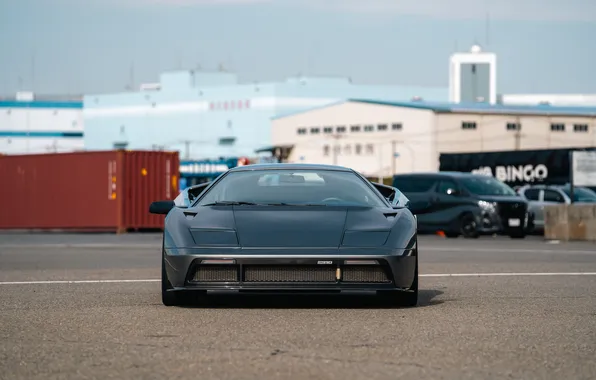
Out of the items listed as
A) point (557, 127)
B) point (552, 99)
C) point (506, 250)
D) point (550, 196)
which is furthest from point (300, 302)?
point (552, 99)

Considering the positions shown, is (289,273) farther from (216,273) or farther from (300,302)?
(300,302)

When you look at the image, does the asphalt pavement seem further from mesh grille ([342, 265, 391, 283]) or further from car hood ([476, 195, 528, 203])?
car hood ([476, 195, 528, 203])

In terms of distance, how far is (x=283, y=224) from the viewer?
9273 mm

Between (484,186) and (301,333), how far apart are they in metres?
24.3

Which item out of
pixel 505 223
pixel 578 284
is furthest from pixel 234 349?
pixel 505 223

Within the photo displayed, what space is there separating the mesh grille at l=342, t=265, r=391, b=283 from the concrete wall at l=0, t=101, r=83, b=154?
128 m

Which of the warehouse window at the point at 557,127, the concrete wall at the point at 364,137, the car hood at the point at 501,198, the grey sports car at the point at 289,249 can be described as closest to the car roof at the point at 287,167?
the grey sports car at the point at 289,249

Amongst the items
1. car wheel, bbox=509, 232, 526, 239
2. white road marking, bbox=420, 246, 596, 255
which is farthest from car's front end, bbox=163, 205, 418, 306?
car wheel, bbox=509, 232, 526, 239

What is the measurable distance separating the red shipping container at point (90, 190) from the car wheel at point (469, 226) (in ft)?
34.0

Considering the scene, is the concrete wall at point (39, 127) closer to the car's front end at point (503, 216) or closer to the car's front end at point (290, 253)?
the car's front end at point (503, 216)

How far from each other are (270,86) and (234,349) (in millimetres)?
109520

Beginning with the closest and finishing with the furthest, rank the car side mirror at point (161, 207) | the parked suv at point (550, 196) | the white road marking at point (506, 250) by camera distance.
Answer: the car side mirror at point (161, 207) < the white road marking at point (506, 250) < the parked suv at point (550, 196)

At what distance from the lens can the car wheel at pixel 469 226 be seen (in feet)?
100

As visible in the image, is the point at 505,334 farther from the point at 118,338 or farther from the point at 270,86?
the point at 270,86
